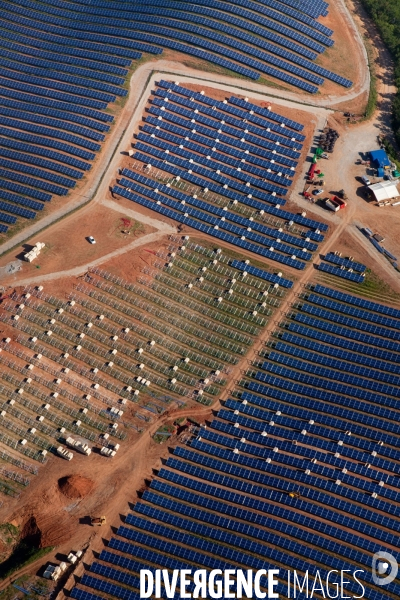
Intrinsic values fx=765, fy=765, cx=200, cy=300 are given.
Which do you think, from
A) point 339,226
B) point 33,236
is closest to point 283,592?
point 339,226

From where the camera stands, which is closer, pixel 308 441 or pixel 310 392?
pixel 308 441

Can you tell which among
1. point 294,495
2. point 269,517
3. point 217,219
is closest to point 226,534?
point 269,517

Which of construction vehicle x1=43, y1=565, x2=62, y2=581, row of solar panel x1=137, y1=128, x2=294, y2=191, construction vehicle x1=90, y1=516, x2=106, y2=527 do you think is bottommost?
construction vehicle x1=43, y1=565, x2=62, y2=581

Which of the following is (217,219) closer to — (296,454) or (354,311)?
(354,311)

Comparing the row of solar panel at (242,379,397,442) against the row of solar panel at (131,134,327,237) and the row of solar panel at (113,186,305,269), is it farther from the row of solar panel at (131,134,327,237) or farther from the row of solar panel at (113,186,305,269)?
the row of solar panel at (131,134,327,237)

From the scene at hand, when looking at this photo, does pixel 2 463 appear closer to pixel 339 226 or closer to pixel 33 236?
pixel 33 236

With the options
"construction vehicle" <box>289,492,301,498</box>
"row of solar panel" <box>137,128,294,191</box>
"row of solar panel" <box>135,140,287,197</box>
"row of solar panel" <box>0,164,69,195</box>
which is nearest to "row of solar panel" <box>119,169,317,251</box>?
"row of solar panel" <box>135,140,287,197</box>
